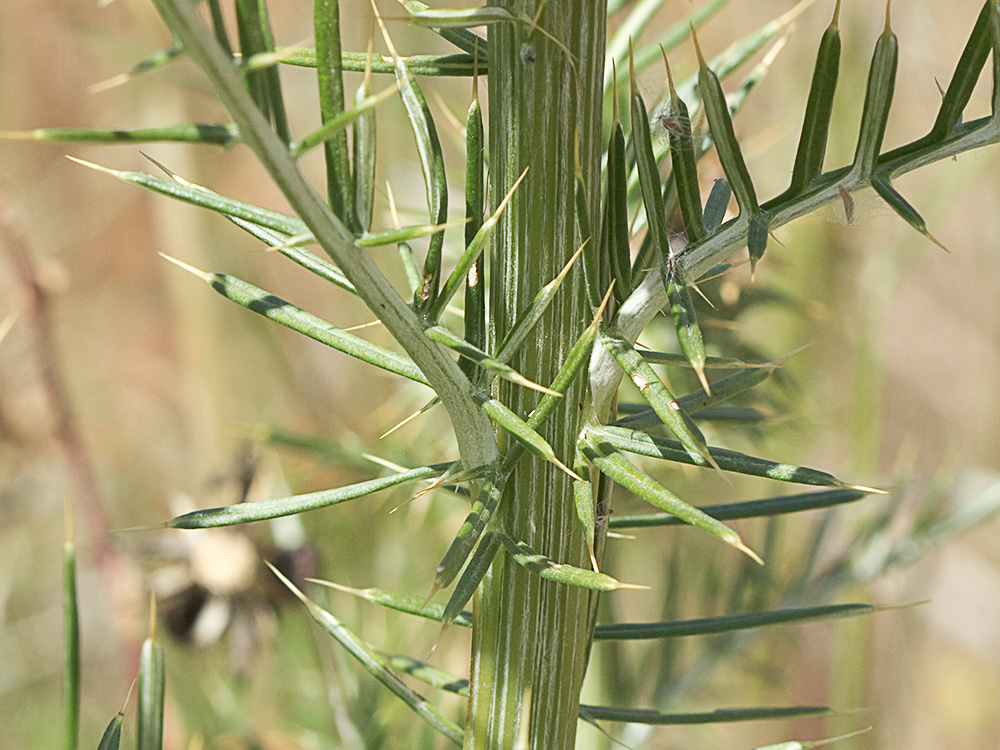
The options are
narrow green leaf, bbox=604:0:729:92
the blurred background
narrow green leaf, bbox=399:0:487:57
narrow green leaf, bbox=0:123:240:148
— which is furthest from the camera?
the blurred background

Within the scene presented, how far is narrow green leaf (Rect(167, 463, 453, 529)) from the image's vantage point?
10.6 inches

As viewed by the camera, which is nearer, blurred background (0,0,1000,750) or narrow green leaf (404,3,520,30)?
narrow green leaf (404,3,520,30)

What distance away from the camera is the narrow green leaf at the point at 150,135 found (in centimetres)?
18

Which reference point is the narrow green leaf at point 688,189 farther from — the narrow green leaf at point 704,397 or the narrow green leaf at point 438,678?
the narrow green leaf at point 438,678

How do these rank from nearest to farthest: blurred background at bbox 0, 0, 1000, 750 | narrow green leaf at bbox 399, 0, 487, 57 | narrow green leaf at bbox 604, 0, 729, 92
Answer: narrow green leaf at bbox 399, 0, 487, 57, narrow green leaf at bbox 604, 0, 729, 92, blurred background at bbox 0, 0, 1000, 750

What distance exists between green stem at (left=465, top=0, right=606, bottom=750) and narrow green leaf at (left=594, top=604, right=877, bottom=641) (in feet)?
0.13

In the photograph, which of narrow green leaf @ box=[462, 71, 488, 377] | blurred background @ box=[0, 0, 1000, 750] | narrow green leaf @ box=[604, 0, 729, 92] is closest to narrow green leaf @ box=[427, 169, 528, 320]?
narrow green leaf @ box=[462, 71, 488, 377]

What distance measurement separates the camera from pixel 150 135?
0.61 ft

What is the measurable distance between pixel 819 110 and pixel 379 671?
9.5 inches

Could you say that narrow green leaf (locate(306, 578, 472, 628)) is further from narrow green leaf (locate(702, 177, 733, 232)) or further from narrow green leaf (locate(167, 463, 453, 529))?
narrow green leaf (locate(702, 177, 733, 232))

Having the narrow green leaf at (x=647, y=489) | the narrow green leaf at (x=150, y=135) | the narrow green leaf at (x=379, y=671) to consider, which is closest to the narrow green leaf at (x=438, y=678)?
the narrow green leaf at (x=379, y=671)

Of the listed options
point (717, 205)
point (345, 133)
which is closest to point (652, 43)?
point (717, 205)

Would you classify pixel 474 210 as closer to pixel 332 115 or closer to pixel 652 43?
pixel 332 115

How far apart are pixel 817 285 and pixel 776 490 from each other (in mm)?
248
